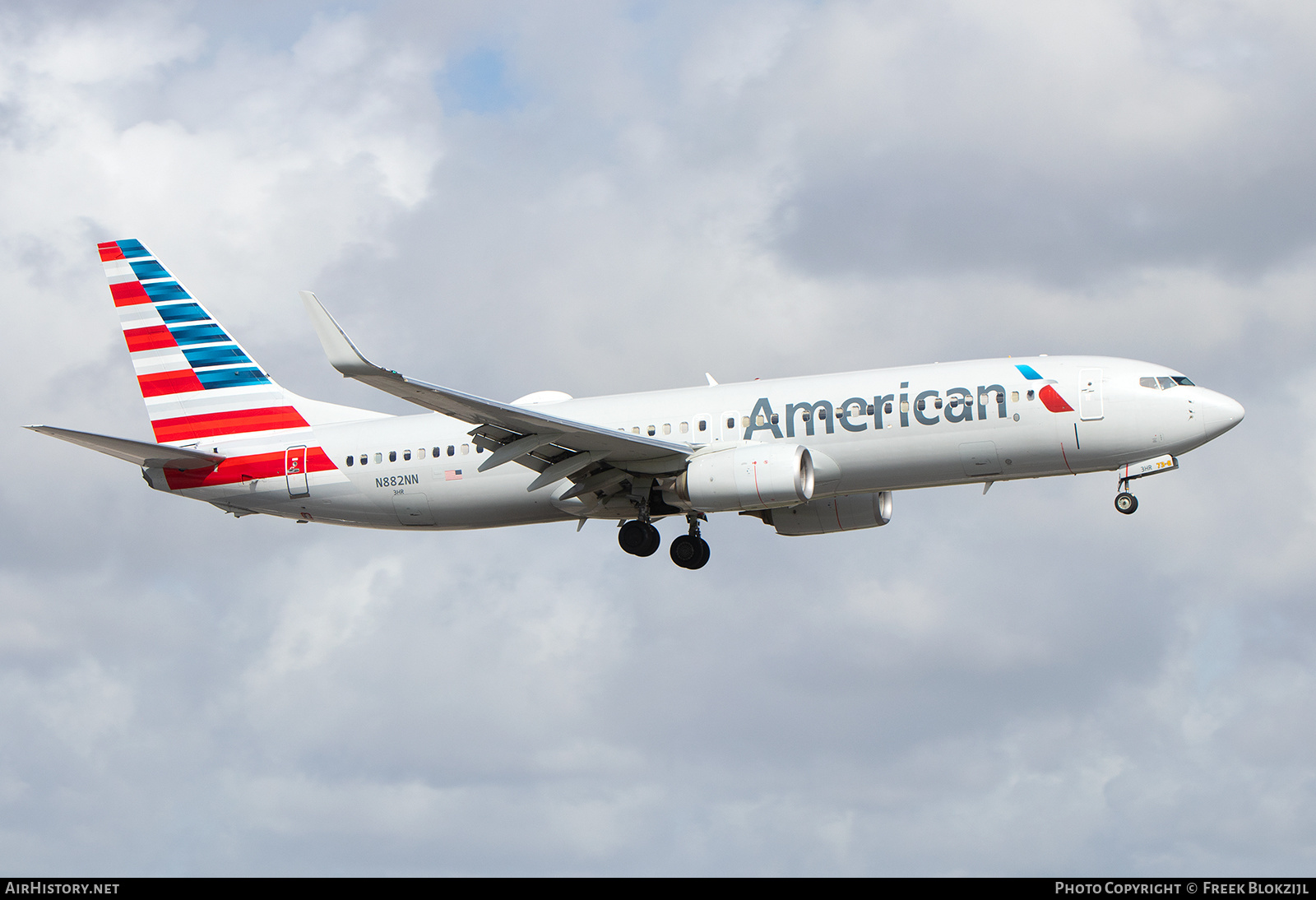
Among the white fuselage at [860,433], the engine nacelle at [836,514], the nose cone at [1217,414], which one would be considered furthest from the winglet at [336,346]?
the nose cone at [1217,414]

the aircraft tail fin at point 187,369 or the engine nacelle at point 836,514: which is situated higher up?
the aircraft tail fin at point 187,369

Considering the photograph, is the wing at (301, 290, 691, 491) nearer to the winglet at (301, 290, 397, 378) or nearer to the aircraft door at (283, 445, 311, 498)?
the winglet at (301, 290, 397, 378)

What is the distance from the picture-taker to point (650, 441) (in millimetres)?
39469

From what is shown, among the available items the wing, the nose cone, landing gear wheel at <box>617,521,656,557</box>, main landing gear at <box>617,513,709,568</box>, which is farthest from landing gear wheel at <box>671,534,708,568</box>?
the nose cone

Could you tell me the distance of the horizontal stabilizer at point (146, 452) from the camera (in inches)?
1620

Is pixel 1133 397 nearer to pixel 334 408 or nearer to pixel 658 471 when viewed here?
pixel 658 471

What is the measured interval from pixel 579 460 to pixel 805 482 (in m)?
6.19

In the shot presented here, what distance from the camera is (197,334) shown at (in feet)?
161

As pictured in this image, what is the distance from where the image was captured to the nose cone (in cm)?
3819

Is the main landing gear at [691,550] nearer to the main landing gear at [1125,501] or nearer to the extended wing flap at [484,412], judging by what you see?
the extended wing flap at [484,412]

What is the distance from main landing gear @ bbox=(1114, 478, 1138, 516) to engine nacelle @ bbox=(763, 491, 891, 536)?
789 centimetres

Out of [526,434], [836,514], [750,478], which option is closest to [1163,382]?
[836,514]

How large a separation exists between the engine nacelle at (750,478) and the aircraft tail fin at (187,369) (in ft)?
40.5
